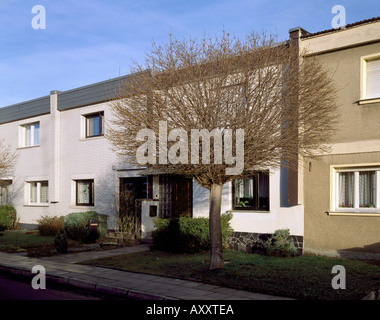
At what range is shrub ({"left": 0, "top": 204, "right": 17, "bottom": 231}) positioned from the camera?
20013 mm

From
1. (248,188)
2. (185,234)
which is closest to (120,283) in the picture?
(185,234)

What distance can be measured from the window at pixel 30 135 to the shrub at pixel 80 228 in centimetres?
654

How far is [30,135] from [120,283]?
48.2 ft

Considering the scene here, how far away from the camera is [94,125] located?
17984 mm

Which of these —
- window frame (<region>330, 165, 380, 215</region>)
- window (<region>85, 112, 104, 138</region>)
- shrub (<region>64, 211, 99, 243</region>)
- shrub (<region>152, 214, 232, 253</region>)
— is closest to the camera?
window frame (<region>330, 165, 380, 215</region>)

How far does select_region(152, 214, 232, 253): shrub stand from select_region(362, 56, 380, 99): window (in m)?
5.27

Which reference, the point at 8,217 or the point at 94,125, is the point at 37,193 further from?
the point at 94,125

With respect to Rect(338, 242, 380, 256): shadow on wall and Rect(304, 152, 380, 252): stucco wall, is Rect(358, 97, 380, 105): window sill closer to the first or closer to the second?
Rect(304, 152, 380, 252): stucco wall

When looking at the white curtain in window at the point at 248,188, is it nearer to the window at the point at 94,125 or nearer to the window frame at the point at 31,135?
the window at the point at 94,125

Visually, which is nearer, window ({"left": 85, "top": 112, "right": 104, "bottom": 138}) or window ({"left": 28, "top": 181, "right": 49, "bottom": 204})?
window ({"left": 85, "top": 112, "right": 104, "bottom": 138})

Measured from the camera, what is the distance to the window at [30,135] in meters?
20.7

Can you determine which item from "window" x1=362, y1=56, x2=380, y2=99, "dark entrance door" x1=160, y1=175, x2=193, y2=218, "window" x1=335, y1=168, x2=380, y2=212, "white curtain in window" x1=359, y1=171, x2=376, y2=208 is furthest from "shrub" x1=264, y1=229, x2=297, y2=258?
"window" x1=362, y1=56, x2=380, y2=99

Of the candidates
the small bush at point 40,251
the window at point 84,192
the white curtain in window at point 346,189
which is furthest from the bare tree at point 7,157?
the white curtain in window at point 346,189
